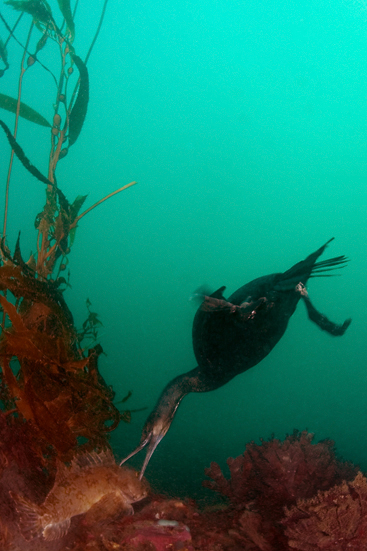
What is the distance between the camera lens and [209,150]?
102ft

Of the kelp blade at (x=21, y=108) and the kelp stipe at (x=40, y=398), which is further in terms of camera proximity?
the kelp blade at (x=21, y=108)

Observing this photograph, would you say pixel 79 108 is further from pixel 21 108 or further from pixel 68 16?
pixel 68 16

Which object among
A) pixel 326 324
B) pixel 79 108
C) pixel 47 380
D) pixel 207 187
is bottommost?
pixel 326 324

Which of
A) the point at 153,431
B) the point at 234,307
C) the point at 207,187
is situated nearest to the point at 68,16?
the point at 234,307

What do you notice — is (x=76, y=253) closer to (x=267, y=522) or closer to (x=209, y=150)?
Result: (x=209, y=150)

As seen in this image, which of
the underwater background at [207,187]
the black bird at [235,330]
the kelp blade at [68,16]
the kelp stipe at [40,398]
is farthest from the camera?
the underwater background at [207,187]

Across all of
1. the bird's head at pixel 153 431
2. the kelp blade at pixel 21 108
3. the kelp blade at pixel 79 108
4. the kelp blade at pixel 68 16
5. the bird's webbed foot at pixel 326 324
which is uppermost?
the kelp blade at pixel 68 16

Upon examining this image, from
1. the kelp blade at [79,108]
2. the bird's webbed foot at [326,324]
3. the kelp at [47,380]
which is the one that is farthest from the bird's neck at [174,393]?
the kelp blade at [79,108]

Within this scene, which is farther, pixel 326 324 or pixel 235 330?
pixel 326 324

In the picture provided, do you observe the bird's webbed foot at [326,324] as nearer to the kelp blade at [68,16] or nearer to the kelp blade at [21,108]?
the kelp blade at [21,108]

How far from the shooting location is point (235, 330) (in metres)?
3.05

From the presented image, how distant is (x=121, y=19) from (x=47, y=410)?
108 ft

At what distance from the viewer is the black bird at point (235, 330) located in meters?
2.96

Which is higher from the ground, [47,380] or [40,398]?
[47,380]
